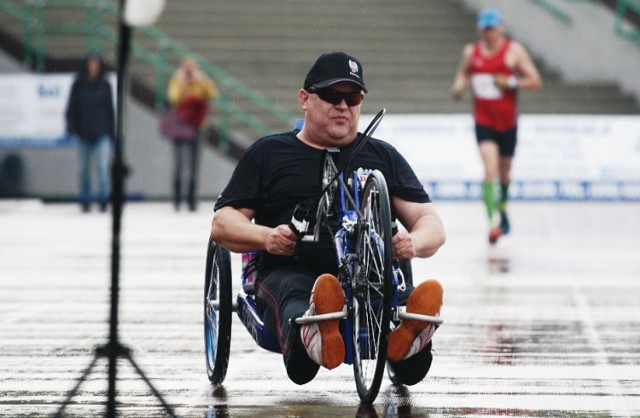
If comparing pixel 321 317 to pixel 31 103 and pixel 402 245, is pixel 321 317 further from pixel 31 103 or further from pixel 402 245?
pixel 31 103

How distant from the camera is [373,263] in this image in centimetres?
603

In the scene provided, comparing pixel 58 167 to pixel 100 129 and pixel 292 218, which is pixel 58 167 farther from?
pixel 292 218

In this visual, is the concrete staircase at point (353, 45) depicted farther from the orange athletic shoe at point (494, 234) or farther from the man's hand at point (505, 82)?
the orange athletic shoe at point (494, 234)

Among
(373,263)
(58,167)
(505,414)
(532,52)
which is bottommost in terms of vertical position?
(58,167)

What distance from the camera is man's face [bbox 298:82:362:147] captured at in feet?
21.5

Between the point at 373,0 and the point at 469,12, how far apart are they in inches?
80.3

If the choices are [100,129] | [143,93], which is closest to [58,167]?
[143,93]

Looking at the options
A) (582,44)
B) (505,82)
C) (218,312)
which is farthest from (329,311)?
(582,44)

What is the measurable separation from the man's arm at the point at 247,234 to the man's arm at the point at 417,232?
470 mm

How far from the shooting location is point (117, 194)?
5.30 m

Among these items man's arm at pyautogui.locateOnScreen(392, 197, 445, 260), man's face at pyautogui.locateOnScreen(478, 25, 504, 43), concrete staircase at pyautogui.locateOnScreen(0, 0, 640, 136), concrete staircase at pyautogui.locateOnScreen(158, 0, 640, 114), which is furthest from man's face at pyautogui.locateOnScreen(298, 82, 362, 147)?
concrete staircase at pyautogui.locateOnScreen(0, 0, 640, 136)

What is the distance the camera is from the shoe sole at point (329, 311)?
5.90 metres

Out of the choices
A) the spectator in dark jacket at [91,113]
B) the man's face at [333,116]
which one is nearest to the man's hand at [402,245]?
the man's face at [333,116]

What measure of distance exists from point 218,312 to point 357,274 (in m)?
0.95
